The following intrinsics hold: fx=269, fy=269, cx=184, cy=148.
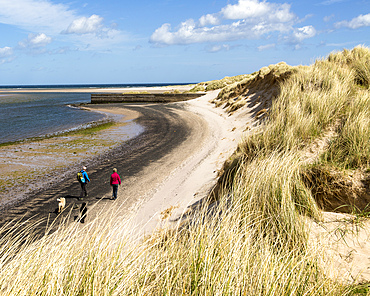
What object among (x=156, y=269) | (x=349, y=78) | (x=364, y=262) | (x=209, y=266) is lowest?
(x=364, y=262)

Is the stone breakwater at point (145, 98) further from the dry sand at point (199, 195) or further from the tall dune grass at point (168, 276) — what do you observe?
the tall dune grass at point (168, 276)

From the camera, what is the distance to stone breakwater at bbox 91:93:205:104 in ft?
170

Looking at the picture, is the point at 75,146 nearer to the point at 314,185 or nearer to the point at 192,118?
the point at 192,118

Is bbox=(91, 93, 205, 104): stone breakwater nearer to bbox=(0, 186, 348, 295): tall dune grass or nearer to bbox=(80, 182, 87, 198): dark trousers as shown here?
bbox=(80, 182, 87, 198): dark trousers

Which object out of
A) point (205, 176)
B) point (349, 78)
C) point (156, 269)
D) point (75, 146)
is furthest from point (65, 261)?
point (75, 146)

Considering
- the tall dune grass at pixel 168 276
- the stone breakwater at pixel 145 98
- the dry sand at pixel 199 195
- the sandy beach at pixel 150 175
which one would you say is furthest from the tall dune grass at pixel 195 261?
the stone breakwater at pixel 145 98

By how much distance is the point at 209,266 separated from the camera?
2613 millimetres

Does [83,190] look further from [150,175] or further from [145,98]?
[145,98]

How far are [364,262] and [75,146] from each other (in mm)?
20744

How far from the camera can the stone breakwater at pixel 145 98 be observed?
51.8 meters

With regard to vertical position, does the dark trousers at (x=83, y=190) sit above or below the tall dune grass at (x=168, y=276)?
below

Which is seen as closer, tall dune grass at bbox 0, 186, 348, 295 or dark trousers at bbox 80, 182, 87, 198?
tall dune grass at bbox 0, 186, 348, 295

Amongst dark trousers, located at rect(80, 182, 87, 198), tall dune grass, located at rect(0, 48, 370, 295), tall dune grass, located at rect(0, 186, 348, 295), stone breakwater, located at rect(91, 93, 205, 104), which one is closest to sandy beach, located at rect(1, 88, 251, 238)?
dark trousers, located at rect(80, 182, 87, 198)

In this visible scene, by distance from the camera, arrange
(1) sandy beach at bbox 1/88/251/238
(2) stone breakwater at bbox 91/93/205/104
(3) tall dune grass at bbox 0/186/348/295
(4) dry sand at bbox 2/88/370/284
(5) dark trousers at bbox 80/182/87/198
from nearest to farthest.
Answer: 1. (3) tall dune grass at bbox 0/186/348/295
2. (4) dry sand at bbox 2/88/370/284
3. (1) sandy beach at bbox 1/88/251/238
4. (5) dark trousers at bbox 80/182/87/198
5. (2) stone breakwater at bbox 91/93/205/104
